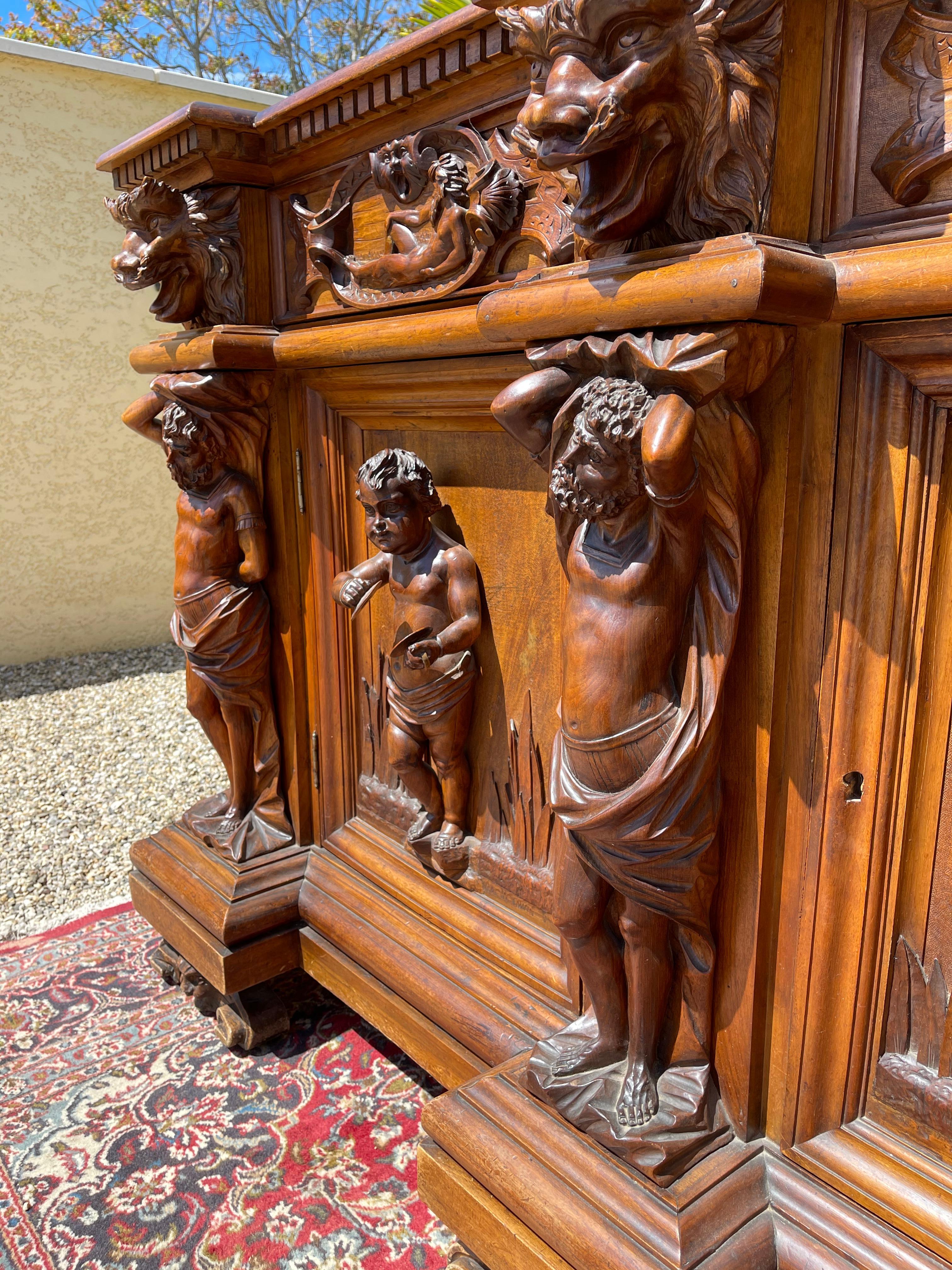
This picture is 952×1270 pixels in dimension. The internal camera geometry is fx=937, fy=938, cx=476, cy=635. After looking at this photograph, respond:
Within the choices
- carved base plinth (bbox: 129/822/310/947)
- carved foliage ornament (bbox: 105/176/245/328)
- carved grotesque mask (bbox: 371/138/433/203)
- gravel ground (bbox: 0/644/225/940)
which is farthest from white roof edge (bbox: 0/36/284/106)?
carved base plinth (bbox: 129/822/310/947)

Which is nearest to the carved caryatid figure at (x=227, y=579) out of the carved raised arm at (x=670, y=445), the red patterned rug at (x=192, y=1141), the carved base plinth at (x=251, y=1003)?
the carved base plinth at (x=251, y=1003)

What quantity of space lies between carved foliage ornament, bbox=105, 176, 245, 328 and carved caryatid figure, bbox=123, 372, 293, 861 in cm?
15

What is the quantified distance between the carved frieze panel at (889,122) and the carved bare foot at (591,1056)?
1023mm

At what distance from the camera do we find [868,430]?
3.20ft

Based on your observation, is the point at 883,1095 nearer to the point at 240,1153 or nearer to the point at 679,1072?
the point at 679,1072

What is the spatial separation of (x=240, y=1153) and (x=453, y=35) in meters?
1.89

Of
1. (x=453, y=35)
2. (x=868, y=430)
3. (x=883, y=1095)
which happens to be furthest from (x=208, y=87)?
(x=883, y=1095)

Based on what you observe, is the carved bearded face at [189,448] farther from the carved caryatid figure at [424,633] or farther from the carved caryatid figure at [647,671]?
the carved caryatid figure at [647,671]

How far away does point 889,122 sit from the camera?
2.98ft

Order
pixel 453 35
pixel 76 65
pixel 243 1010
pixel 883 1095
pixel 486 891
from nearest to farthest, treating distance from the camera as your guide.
A: pixel 883 1095
pixel 453 35
pixel 486 891
pixel 243 1010
pixel 76 65

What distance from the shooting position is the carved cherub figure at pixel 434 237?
1.40 m

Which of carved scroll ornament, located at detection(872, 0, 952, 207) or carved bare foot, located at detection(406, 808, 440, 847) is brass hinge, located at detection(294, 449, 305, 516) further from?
carved scroll ornament, located at detection(872, 0, 952, 207)

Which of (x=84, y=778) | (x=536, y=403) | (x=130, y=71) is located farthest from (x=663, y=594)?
(x=130, y=71)

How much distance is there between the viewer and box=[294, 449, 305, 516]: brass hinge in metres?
1.94
